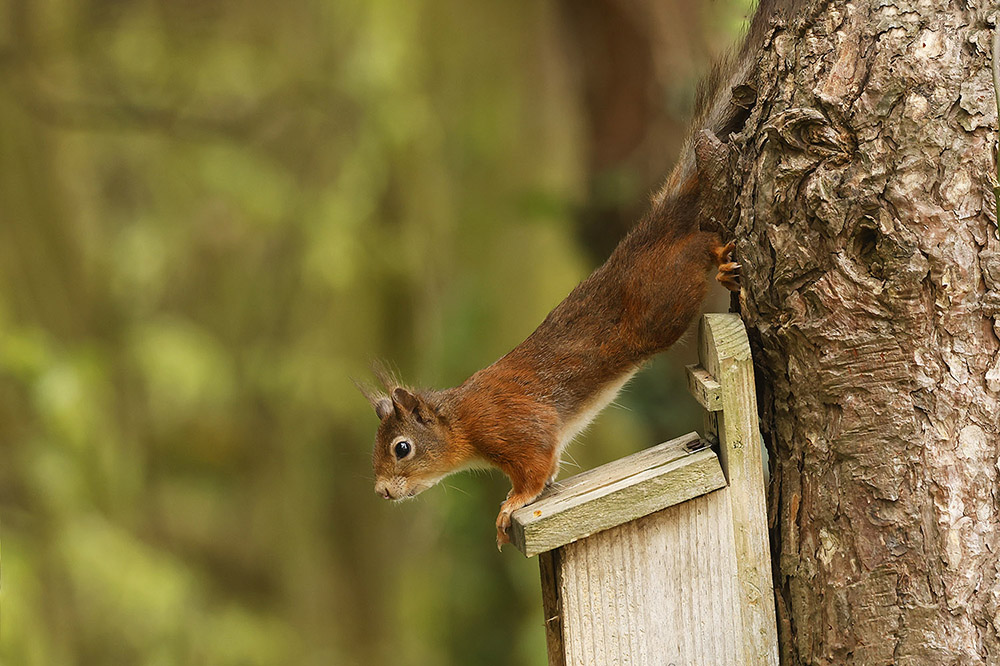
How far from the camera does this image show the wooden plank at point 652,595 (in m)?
1.98

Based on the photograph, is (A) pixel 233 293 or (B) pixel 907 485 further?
(A) pixel 233 293

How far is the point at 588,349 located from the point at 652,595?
503mm

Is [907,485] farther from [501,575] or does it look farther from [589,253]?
[501,575]

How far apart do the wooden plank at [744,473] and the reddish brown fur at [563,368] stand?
0.43 feet

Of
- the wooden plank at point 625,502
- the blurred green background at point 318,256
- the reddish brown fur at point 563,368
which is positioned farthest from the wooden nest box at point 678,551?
the blurred green background at point 318,256

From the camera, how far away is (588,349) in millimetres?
2213

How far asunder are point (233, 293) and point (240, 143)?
0.73 meters

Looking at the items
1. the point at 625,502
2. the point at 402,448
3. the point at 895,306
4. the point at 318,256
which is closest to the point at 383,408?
the point at 402,448

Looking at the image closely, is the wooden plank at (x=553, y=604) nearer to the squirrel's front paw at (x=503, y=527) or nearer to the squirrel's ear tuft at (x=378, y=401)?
the squirrel's front paw at (x=503, y=527)

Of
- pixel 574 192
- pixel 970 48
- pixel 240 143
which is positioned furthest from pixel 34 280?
pixel 970 48

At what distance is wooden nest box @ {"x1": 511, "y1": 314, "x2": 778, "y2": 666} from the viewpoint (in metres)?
1.93

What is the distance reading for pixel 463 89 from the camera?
4.77 meters

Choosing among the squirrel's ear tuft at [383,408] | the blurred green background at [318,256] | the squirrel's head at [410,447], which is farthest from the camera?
the blurred green background at [318,256]

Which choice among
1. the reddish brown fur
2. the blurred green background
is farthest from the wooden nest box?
the blurred green background
